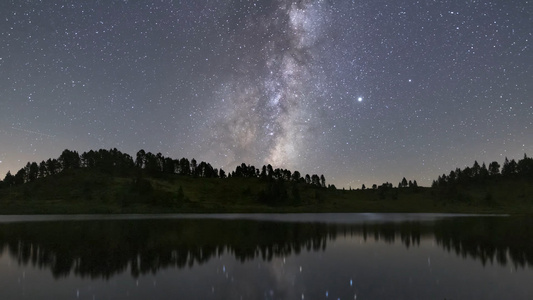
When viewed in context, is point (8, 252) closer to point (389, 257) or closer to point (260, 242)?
point (260, 242)


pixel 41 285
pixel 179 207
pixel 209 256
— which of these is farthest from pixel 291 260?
pixel 179 207

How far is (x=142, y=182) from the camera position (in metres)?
193

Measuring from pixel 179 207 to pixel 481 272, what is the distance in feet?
516

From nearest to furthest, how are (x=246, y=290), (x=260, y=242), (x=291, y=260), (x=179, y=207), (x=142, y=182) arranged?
(x=246, y=290) → (x=291, y=260) → (x=260, y=242) → (x=179, y=207) → (x=142, y=182)

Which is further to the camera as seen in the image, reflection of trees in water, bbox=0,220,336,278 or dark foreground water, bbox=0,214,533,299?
reflection of trees in water, bbox=0,220,336,278

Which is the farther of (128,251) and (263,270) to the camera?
(128,251)

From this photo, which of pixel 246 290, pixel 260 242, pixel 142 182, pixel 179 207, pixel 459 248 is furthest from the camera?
pixel 142 182

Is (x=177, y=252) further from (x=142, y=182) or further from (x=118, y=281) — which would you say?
(x=142, y=182)

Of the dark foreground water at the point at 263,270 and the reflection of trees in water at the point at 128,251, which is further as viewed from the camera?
the reflection of trees in water at the point at 128,251

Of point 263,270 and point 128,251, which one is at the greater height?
point 128,251

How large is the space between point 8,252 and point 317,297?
31.1 m

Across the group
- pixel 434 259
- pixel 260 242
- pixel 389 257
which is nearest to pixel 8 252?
pixel 260 242

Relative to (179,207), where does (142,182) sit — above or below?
above

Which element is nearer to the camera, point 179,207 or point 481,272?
point 481,272
